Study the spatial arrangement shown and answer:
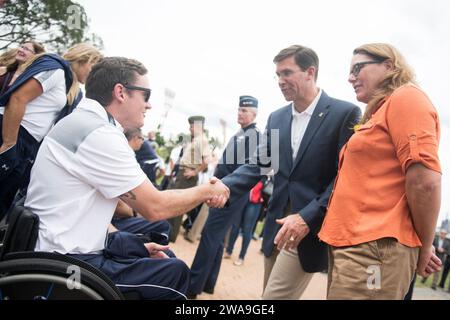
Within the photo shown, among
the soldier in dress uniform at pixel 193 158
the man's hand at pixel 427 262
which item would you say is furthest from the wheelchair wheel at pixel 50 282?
the soldier in dress uniform at pixel 193 158

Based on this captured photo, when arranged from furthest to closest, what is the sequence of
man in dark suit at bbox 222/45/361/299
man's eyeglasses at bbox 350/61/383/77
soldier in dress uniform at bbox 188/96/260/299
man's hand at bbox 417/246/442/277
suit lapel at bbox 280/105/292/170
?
soldier in dress uniform at bbox 188/96/260/299 → suit lapel at bbox 280/105/292/170 → man in dark suit at bbox 222/45/361/299 → man's eyeglasses at bbox 350/61/383/77 → man's hand at bbox 417/246/442/277

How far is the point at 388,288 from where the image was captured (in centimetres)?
174

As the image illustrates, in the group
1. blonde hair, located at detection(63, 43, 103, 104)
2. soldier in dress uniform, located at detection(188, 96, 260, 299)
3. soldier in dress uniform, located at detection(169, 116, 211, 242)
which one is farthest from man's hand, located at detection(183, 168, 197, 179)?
blonde hair, located at detection(63, 43, 103, 104)

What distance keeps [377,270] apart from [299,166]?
44.0 inches

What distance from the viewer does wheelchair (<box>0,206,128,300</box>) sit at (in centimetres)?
154

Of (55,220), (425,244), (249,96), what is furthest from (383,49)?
(249,96)

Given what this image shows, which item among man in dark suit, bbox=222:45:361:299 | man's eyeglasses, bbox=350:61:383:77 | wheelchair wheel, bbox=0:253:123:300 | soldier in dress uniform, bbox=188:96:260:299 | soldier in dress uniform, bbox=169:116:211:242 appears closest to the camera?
wheelchair wheel, bbox=0:253:123:300

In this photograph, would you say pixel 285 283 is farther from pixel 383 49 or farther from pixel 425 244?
pixel 383 49

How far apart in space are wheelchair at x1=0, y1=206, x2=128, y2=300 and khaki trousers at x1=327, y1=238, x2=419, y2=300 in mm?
1101

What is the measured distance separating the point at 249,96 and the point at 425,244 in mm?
3975

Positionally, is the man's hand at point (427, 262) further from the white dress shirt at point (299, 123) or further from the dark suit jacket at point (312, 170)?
the white dress shirt at point (299, 123)

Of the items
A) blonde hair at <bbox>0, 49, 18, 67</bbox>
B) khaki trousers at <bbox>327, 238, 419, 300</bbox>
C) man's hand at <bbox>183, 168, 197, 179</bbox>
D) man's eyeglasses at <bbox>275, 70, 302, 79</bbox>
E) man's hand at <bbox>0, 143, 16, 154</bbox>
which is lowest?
man's hand at <bbox>183, 168, 197, 179</bbox>

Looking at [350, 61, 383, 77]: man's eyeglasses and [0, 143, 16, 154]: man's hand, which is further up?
[350, 61, 383, 77]: man's eyeglasses

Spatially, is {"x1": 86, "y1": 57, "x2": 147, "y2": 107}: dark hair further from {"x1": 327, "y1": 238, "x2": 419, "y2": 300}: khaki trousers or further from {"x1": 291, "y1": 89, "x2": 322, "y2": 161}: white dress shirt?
{"x1": 327, "y1": 238, "x2": 419, "y2": 300}: khaki trousers
